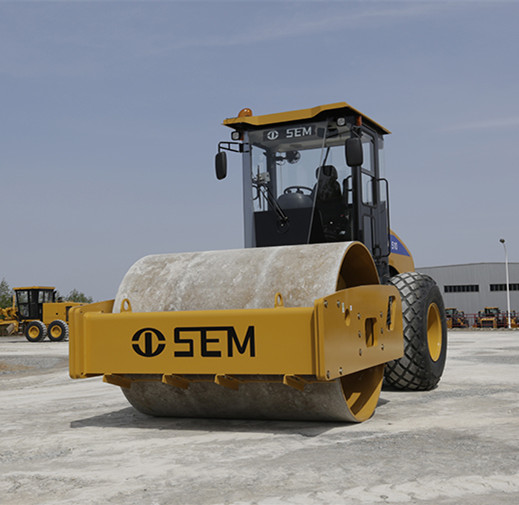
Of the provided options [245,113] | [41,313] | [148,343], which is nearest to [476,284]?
[41,313]

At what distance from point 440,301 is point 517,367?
3197 millimetres

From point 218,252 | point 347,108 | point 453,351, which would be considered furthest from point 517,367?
point 218,252

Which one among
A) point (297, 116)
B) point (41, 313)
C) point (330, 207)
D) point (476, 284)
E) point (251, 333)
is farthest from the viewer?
point (476, 284)

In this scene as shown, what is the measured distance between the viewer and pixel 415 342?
23.6 ft

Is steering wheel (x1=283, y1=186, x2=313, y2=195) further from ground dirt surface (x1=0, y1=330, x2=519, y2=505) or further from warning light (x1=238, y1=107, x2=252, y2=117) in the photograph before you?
ground dirt surface (x1=0, y1=330, x2=519, y2=505)

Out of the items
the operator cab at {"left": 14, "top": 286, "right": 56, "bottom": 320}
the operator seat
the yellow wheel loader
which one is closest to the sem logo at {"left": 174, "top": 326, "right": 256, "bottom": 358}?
the operator seat

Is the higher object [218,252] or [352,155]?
[352,155]

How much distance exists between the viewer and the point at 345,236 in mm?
7473

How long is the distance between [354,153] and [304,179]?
0.91 m

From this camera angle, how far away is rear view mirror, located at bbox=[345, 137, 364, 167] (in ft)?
22.1

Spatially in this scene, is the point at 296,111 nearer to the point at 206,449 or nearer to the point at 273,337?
the point at 273,337

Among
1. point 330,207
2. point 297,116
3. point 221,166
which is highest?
point 297,116

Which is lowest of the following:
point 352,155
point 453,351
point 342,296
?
point 453,351

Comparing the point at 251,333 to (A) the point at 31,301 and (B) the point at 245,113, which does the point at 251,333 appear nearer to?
(B) the point at 245,113
